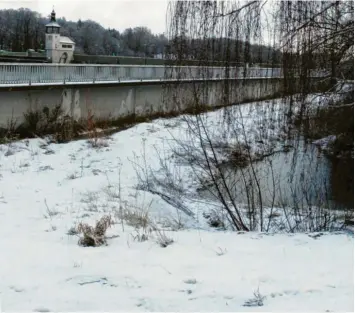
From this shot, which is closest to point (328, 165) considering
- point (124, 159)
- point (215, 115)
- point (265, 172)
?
point (265, 172)

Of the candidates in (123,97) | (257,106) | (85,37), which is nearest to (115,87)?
(123,97)

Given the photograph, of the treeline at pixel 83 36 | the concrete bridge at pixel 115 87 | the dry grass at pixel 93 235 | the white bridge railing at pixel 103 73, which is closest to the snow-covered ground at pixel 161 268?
the dry grass at pixel 93 235

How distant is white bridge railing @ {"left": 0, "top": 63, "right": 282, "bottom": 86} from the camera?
15480 millimetres

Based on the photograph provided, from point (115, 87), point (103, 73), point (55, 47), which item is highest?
point (55, 47)

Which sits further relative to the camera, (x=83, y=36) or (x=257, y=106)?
(x=83, y=36)

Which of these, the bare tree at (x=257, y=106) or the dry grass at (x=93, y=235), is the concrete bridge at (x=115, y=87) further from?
the dry grass at (x=93, y=235)

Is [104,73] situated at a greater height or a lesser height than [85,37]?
lesser

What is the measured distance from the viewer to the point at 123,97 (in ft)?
70.1

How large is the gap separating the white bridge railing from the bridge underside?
0.26 metres

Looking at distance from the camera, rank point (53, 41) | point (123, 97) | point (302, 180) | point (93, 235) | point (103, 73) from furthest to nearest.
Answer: point (53, 41), point (123, 97), point (103, 73), point (302, 180), point (93, 235)

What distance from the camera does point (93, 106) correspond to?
19406 mm

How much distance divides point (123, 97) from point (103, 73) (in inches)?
78.0

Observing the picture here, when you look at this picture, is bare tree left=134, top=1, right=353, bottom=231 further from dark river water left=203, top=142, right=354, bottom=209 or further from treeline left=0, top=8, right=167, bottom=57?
treeline left=0, top=8, right=167, bottom=57

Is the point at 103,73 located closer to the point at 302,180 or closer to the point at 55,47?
the point at 302,180
